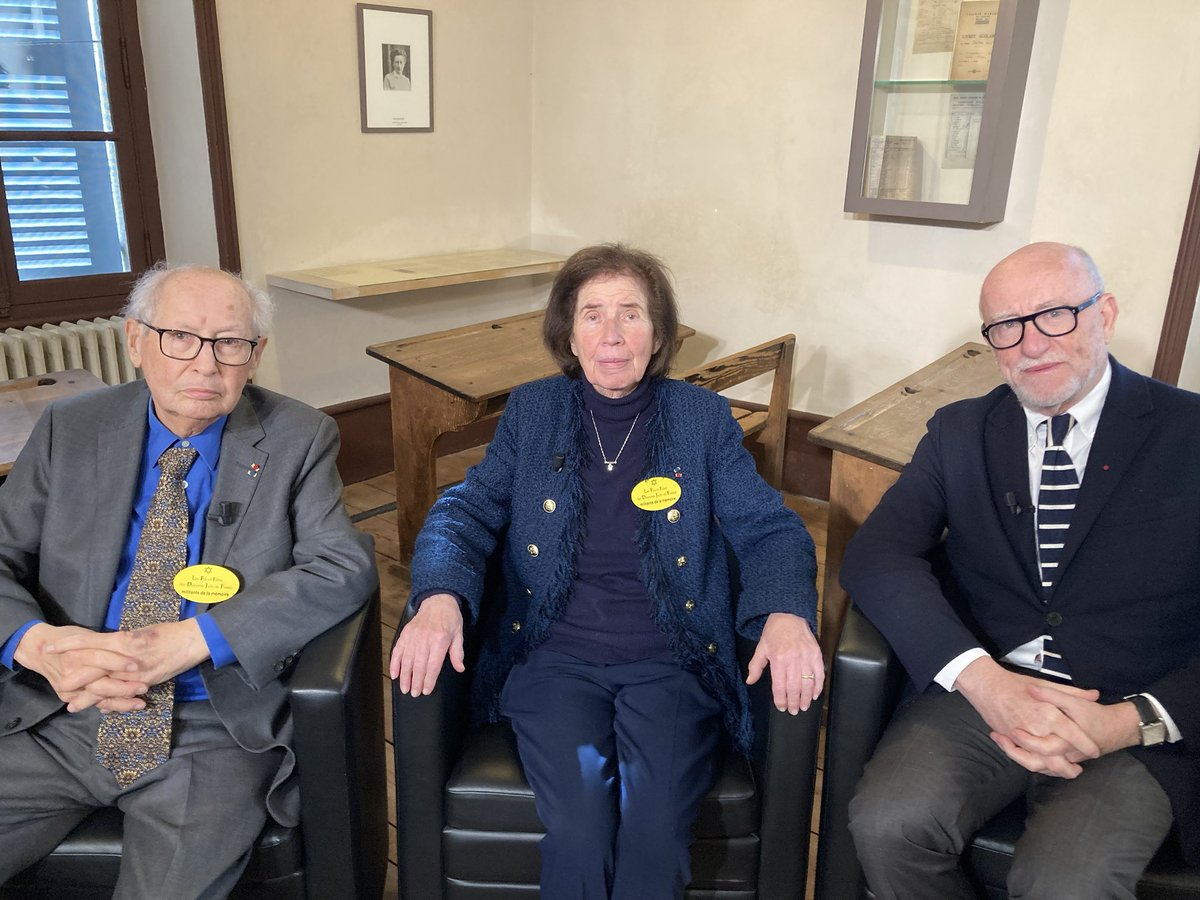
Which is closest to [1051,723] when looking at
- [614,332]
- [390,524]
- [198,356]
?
[614,332]

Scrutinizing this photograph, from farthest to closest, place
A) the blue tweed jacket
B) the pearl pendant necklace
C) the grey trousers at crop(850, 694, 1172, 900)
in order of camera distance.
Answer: the pearl pendant necklace, the blue tweed jacket, the grey trousers at crop(850, 694, 1172, 900)

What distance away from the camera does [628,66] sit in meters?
4.14

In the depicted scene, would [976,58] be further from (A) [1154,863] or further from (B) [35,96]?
(B) [35,96]

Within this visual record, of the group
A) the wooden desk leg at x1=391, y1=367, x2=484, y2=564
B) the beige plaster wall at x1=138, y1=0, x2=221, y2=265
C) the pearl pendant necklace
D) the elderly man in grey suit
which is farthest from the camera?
the beige plaster wall at x1=138, y1=0, x2=221, y2=265

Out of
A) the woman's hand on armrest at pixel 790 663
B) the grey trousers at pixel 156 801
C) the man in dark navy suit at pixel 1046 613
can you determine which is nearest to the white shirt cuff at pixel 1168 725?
the man in dark navy suit at pixel 1046 613

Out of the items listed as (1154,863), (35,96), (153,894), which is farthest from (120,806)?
(35,96)

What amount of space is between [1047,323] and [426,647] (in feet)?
4.02

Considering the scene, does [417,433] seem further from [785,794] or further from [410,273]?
[785,794]

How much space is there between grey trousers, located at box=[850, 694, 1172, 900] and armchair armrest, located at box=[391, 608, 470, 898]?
2.27 feet

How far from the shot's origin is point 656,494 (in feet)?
6.11

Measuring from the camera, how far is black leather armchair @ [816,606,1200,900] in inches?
59.0

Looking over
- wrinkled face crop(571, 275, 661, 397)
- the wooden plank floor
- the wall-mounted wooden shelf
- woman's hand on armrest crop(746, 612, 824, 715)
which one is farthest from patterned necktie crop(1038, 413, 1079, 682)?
the wall-mounted wooden shelf

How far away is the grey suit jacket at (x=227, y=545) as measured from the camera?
1650 mm

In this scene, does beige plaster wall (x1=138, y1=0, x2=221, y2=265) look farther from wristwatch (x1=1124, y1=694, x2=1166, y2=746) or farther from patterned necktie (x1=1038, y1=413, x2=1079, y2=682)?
wristwatch (x1=1124, y1=694, x2=1166, y2=746)
